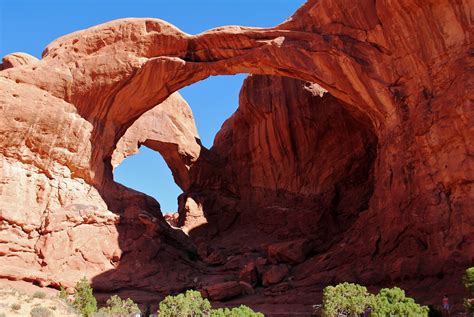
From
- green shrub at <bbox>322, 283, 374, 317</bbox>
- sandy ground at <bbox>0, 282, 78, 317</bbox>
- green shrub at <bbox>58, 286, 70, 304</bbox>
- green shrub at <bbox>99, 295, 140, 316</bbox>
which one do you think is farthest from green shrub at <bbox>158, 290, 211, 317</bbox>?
green shrub at <bbox>58, 286, 70, 304</bbox>

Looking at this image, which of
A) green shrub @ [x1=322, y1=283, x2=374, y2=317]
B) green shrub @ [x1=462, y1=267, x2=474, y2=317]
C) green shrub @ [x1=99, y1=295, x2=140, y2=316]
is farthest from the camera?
green shrub @ [x1=99, y1=295, x2=140, y2=316]

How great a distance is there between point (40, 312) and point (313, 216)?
796 inches

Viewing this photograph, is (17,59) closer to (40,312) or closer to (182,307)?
(40,312)

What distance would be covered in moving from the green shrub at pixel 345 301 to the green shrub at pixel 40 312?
853 cm

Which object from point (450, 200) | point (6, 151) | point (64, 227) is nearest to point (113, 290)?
point (64, 227)

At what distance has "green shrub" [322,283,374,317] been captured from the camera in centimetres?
1614

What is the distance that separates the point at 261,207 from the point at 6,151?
16942 millimetres

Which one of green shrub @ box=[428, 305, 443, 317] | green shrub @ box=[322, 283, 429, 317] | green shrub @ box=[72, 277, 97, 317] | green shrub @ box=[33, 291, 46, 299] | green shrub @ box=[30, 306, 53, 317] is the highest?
green shrub @ box=[33, 291, 46, 299]

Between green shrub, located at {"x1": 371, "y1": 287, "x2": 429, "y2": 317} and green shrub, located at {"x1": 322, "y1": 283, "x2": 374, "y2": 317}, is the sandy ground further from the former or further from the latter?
green shrub, located at {"x1": 371, "y1": 287, "x2": 429, "y2": 317}

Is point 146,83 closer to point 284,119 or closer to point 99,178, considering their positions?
point 99,178

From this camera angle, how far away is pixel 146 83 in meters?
27.3

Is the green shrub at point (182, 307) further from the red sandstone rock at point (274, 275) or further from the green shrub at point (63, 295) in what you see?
the red sandstone rock at point (274, 275)

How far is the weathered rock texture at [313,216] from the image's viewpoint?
2031 centimetres

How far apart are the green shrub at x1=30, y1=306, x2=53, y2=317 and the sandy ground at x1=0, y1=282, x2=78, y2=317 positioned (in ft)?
0.74
